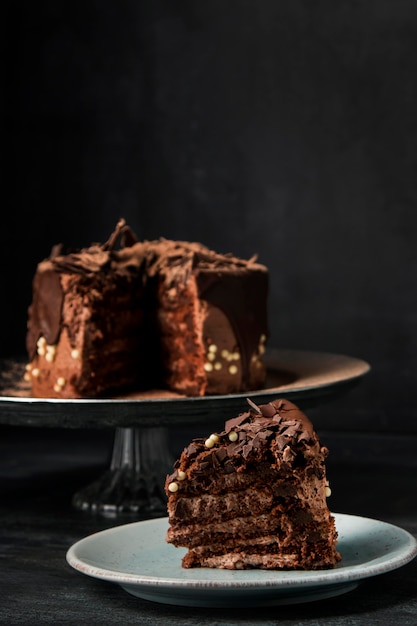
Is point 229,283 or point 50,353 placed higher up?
point 229,283

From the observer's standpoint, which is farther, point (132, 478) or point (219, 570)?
point (132, 478)

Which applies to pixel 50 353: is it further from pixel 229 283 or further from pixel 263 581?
pixel 263 581

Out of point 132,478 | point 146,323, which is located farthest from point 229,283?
point 132,478

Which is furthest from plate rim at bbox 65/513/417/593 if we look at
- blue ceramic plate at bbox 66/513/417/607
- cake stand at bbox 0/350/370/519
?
cake stand at bbox 0/350/370/519

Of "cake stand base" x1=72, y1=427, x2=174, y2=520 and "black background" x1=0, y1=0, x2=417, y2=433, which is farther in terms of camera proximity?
"black background" x1=0, y1=0, x2=417, y2=433

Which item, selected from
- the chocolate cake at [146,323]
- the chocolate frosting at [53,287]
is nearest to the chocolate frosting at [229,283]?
the chocolate cake at [146,323]

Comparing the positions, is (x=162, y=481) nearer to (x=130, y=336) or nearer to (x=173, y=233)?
(x=130, y=336)

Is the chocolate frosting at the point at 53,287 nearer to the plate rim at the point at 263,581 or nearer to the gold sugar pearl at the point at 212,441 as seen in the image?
the gold sugar pearl at the point at 212,441

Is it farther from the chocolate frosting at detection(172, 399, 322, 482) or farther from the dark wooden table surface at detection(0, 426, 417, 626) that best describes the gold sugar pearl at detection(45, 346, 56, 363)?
the chocolate frosting at detection(172, 399, 322, 482)
